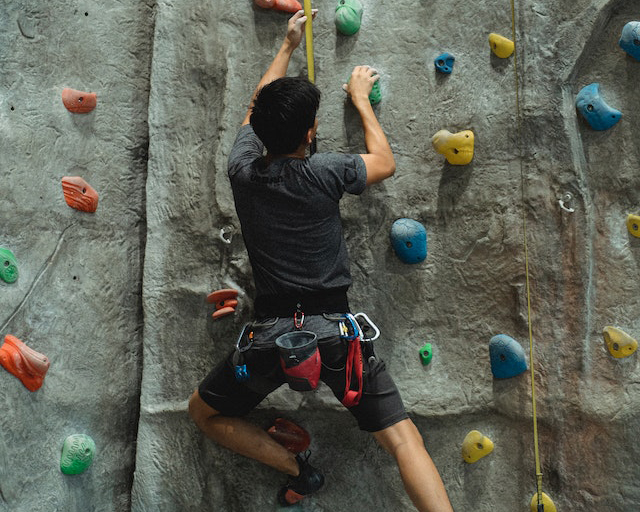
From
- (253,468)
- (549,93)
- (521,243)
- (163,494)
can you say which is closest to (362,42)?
(549,93)

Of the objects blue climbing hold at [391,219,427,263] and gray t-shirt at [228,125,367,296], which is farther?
blue climbing hold at [391,219,427,263]

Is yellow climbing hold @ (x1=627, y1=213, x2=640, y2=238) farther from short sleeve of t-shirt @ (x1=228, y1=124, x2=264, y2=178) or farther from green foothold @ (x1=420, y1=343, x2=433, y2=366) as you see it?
short sleeve of t-shirt @ (x1=228, y1=124, x2=264, y2=178)

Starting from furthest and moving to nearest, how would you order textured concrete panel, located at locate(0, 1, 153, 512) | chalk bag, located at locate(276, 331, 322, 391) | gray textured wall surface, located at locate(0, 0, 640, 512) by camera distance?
textured concrete panel, located at locate(0, 1, 153, 512) < gray textured wall surface, located at locate(0, 0, 640, 512) < chalk bag, located at locate(276, 331, 322, 391)

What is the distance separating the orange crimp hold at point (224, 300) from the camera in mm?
2881

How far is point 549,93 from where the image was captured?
272 centimetres

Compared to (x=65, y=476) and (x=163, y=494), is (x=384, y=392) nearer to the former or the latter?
(x=163, y=494)

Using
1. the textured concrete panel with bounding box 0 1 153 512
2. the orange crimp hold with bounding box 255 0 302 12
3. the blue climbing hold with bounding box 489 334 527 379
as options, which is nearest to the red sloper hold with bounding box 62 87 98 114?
the textured concrete panel with bounding box 0 1 153 512

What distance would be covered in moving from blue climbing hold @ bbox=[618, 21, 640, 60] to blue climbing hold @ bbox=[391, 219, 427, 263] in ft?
2.72

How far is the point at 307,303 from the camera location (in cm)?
248

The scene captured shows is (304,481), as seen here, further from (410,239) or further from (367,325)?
(410,239)

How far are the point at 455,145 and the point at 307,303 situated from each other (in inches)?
28.2

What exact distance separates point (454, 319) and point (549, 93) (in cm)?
78

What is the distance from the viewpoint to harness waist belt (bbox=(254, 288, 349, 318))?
2480mm

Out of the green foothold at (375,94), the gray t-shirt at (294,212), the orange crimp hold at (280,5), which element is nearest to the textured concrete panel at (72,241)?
the orange crimp hold at (280,5)
